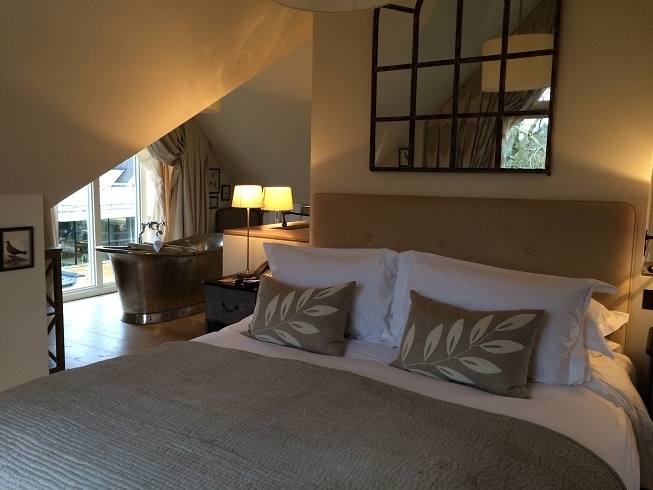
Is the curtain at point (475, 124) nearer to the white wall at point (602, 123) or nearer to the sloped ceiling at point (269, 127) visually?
the white wall at point (602, 123)

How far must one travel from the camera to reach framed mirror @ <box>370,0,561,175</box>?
257 cm

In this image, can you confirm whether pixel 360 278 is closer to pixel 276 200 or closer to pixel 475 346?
pixel 475 346

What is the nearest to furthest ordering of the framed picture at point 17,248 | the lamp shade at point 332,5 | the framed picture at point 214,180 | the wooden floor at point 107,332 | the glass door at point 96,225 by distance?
the lamp shade at point 332,5
the framed picture at point 17,248
the wooden floor at point 107,332
the glass door at point 96,225
the framed picture at point 214,180

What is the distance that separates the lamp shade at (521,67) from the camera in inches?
99.9

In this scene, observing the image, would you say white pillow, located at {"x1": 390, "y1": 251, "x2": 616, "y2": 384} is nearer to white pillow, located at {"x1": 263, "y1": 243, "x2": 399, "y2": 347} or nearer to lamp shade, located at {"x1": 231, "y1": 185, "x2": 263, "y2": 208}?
white pillow, located at {"x1": 263, "y1": 243, "x2": 399, "y2": 347}

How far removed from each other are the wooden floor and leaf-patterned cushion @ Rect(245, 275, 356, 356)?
2148 mm

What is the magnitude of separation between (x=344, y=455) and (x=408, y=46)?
2193 millimetres

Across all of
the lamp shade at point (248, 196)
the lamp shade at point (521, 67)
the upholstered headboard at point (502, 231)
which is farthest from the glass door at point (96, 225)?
the lamp shade at point (521, 67)

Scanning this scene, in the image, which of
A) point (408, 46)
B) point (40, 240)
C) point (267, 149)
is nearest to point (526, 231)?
point (408, 46)

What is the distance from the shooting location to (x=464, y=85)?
2752 mm

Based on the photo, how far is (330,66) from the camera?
10.4 ft

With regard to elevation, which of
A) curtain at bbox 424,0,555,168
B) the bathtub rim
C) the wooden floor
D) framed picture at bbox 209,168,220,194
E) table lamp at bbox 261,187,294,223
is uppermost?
curtain at bbox 424,0,555,168

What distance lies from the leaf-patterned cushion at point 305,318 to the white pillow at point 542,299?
375mm

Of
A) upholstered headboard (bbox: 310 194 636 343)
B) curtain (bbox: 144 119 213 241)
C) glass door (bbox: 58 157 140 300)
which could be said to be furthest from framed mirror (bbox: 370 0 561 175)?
glass door (bbox: 58 157 140 300)
